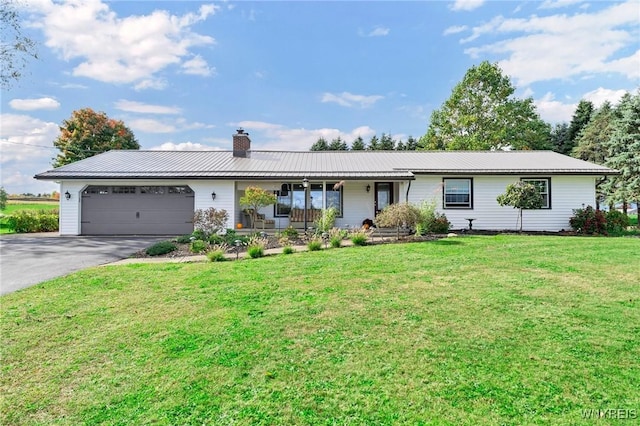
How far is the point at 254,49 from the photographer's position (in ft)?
47.9

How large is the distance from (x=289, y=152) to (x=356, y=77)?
5.91m

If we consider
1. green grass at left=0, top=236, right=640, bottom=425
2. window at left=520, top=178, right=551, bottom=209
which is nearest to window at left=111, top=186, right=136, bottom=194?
green grass at left=0, top=236, right=640, bottom=425

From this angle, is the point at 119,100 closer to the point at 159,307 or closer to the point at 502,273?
the point at 159,307

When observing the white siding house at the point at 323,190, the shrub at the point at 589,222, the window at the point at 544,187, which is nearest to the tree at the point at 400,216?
the white siding house at the point at 323,190

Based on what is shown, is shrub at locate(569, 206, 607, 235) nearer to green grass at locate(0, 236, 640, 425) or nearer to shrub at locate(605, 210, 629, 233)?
shrub at locate(605, 210, 629, 233)

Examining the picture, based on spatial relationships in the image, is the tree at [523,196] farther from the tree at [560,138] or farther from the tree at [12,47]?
the tree at [560,138]

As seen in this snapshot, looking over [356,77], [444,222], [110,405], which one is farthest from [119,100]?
[110,405]

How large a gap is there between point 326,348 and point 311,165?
13.1 metres

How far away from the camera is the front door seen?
15945mm

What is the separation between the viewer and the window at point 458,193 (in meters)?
14.9

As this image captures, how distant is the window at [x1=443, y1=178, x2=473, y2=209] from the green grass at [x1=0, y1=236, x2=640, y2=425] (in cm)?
841

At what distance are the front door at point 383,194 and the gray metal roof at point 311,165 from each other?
2.77ft

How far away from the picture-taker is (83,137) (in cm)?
3048

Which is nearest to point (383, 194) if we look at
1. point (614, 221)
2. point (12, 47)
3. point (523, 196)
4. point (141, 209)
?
point (523, 196)
